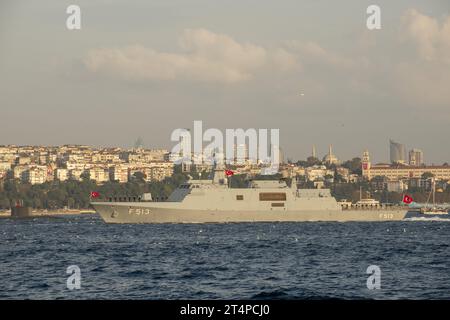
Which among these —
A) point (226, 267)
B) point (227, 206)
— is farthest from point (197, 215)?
point (226, 267)

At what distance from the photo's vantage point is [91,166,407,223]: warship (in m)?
84.5

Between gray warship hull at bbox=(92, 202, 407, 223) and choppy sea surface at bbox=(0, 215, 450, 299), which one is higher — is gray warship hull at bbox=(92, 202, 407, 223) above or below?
above

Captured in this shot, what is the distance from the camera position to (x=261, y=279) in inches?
1280

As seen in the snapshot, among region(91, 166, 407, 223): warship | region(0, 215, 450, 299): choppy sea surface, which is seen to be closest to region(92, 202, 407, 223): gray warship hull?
region(91, 166, 407, 223): warship

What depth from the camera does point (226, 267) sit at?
121 feet

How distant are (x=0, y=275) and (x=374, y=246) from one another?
74.9 ft

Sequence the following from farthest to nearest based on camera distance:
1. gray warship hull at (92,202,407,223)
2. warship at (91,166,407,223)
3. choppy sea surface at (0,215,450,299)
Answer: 1. warship at (91,166,407,223)
2. gray warship hull at (92,202,407,223)
3. choppy sea surface at (0,215,450,299)

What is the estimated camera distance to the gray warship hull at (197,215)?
84375mm

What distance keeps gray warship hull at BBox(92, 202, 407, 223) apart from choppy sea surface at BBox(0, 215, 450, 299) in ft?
80.5

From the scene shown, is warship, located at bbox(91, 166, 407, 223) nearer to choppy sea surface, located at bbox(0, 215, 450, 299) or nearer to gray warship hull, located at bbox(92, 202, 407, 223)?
gray warship hull, located at bbox(92, 202, 407, 223)

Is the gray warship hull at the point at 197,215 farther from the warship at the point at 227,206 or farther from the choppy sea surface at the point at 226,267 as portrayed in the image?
the choppy sea surface at the point at 226,267
